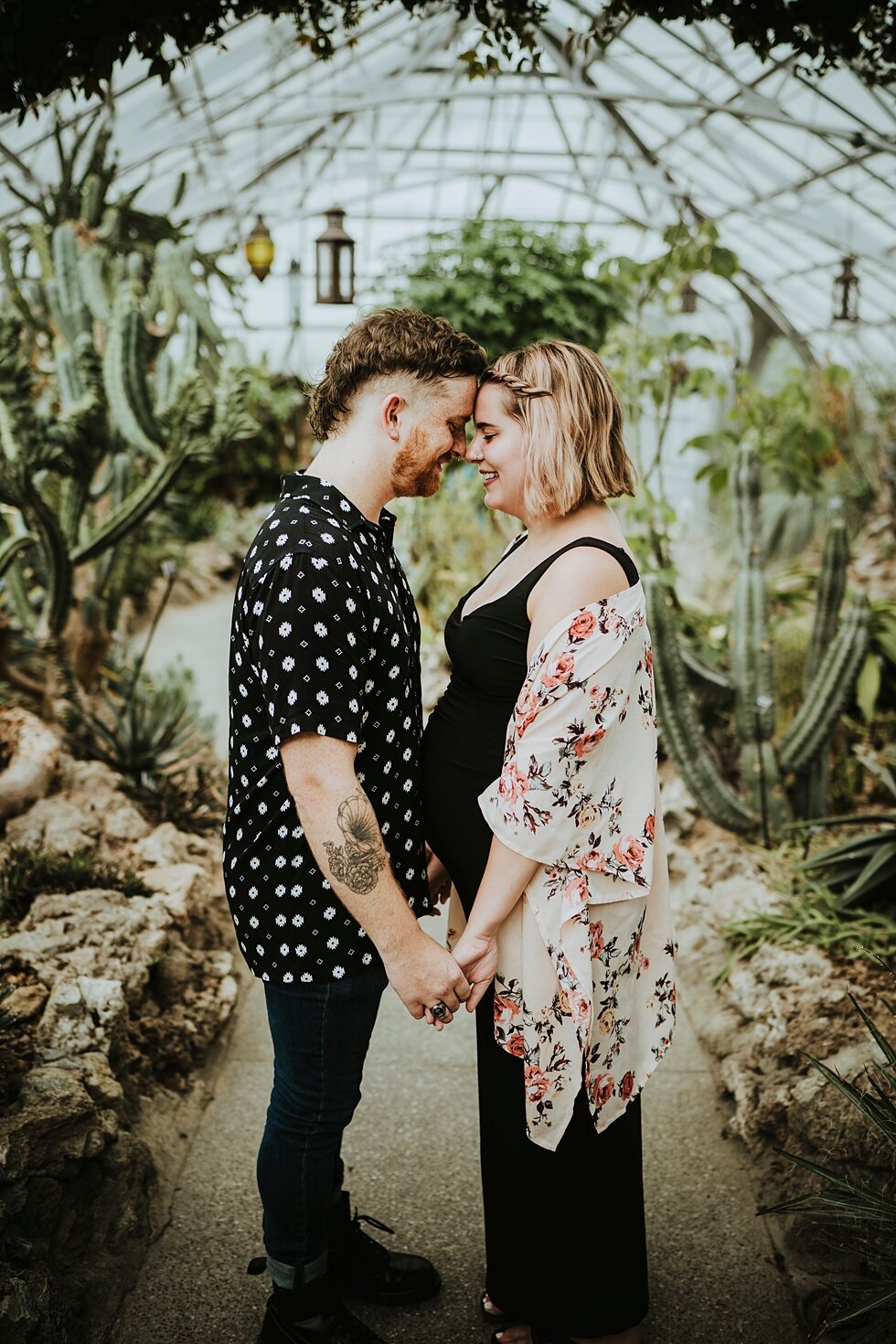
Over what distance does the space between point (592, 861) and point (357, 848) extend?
17.1 inches

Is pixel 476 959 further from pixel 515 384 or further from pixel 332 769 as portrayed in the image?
pixel 515 384

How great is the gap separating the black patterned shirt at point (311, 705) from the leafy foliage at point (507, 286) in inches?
382

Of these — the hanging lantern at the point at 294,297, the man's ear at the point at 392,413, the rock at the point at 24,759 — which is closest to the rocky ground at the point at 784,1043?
the man's ear at the point at 392,413

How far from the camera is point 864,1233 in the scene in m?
2.21

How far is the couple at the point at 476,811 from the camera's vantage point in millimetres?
1778

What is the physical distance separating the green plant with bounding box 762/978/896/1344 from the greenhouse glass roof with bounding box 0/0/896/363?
691 cm

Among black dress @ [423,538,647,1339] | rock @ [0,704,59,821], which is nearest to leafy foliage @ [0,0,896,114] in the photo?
black dress @ [423,538,647,1339]

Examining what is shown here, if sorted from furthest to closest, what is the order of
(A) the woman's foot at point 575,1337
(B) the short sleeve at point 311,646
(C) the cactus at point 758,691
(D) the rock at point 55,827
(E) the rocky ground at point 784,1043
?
(C) the cactus at point 758,691, (D) the rock at point 55,827, (E) the rocky ground at point 784,1043, (A) the woman's foot at point 575,1337, (B) the short sleeve at point 311,646

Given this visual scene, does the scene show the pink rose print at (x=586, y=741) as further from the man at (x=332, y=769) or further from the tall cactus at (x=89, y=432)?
the tall cactus at (x=89, y=432)

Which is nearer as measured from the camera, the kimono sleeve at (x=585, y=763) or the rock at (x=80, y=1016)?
the kimono sleeve at (x=585, y=763)

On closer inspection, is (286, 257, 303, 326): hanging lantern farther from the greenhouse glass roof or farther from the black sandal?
the black sandal

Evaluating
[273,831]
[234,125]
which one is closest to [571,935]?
[273,831]

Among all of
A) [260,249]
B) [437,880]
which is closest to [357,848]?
[437,880]

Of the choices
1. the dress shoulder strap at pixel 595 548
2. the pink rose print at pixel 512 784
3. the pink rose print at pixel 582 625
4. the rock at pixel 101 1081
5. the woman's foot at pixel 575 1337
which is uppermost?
the dress shoulder strap at pixel 595 548
